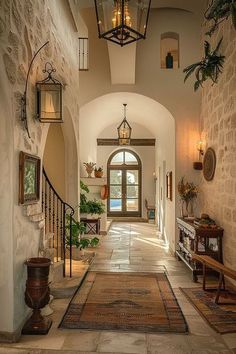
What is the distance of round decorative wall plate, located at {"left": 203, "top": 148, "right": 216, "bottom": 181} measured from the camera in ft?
18.3

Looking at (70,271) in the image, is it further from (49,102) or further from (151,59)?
(151,59)

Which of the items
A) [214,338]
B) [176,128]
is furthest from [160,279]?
[176,128]

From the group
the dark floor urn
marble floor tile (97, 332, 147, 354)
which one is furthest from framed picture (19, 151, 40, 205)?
marble floor tile (97, 332, 147, 354)

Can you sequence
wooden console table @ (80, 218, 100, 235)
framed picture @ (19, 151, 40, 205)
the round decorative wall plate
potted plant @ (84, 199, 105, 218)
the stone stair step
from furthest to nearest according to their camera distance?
wooden console table @ (80, 218, 100, 235), potted plant @ (84, 199, 105, 218), the round decorative wall plate, the stone stair step, framed picture @ (19, 151, 40, 205)

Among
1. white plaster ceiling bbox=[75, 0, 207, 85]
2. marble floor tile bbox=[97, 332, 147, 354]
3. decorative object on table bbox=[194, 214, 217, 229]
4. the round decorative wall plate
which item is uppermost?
white plaster ceiling bbox=[75, 0, 207, 85]

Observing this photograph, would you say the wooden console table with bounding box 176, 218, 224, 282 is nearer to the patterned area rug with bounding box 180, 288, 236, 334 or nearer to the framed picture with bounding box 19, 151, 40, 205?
the patterned area rug with bounding box 180, 288, 236, 334

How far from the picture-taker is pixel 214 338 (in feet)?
10.3

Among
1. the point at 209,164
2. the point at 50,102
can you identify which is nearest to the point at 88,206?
the point at 209,164

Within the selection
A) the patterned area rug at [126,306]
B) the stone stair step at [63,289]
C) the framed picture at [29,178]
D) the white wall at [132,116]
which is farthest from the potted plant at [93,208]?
the framed picture at [29,178]

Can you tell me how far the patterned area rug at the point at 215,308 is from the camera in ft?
11.1

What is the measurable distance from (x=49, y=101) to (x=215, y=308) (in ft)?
9.65

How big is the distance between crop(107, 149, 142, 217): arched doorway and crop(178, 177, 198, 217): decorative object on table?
6.79m

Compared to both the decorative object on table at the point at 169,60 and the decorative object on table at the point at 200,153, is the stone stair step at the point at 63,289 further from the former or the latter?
the decorative object on table at the point at 169,60

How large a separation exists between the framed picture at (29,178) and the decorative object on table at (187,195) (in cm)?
352
